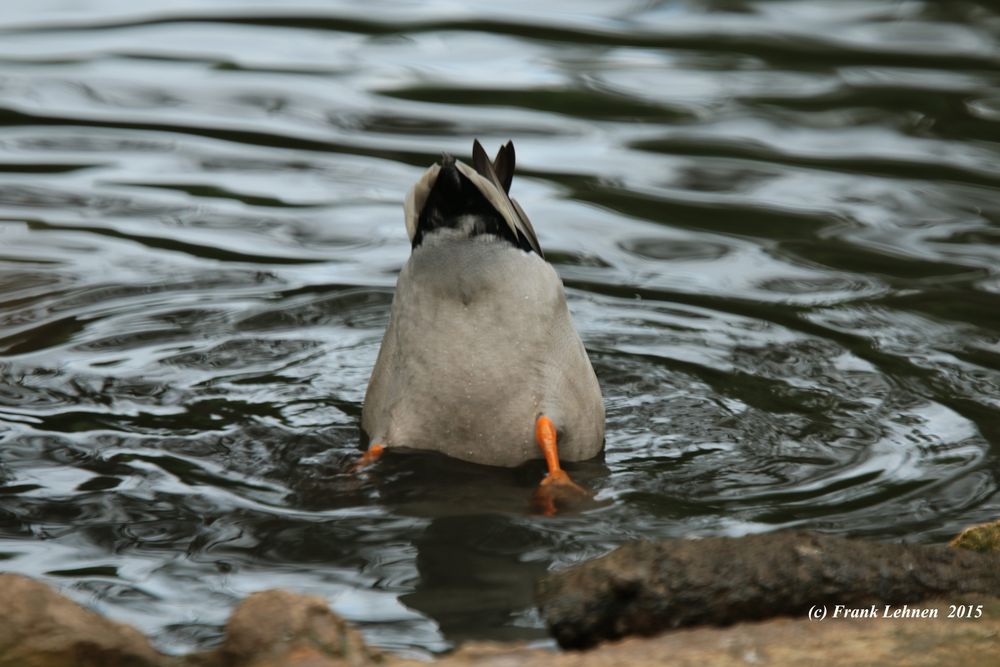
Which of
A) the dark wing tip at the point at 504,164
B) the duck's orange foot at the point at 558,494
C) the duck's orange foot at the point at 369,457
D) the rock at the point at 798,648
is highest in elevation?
the dark wing tip at the point at 504,164

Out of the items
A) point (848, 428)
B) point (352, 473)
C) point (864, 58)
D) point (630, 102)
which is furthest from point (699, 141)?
point (352, 473)

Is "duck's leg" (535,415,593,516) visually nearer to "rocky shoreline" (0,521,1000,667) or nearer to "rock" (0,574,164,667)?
"rocky shoreline" (0,521,1000,667)

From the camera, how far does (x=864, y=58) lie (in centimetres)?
1105

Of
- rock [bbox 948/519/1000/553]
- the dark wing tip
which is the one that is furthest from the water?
the dark wing tip

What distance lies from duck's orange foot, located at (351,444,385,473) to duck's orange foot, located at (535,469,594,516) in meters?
0.59

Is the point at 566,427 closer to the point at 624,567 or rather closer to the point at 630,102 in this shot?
the point at 624,567

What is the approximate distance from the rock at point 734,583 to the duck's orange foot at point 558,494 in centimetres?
101

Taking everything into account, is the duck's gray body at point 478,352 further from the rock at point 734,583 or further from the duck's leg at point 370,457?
the rock at point 734,583

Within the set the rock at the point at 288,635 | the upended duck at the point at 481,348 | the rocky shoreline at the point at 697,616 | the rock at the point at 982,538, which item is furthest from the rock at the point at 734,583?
the upended duck at the point at 481,348

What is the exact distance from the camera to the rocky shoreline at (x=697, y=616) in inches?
140

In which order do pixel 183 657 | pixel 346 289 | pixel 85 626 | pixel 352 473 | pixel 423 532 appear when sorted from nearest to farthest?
pixel 85 626
pixel 183 657
pixel 423 532
pixel 352 473
pixel 346 289

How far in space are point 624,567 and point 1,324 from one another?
3979mm

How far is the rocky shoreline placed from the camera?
3.55 m

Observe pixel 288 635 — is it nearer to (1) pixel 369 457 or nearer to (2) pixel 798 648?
(2) pixel 798 648
